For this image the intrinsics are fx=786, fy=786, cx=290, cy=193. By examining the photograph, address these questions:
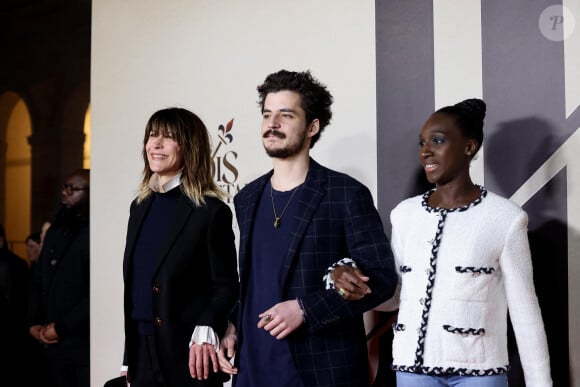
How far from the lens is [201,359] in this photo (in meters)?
2.54

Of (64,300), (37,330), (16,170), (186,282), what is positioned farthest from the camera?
(16,170)

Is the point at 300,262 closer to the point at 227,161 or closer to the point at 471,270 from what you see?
the point at 471,270

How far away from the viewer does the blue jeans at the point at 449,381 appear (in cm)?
233

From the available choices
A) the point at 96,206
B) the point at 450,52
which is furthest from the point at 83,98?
the point at 450,52

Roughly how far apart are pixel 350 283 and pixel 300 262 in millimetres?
205

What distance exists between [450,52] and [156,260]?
1.50m

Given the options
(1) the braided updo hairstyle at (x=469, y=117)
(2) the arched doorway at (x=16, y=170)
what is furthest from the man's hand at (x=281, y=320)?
(2) the arched doorway at (x=16, y=170)

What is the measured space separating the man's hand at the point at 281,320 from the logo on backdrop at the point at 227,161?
1602 mm

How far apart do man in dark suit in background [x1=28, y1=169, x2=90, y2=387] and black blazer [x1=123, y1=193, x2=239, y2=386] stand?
1394mm

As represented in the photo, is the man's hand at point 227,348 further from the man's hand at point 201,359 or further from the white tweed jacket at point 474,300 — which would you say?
the white tweed jacket at point 474,300

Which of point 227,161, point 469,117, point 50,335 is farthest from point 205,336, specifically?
point 50,335

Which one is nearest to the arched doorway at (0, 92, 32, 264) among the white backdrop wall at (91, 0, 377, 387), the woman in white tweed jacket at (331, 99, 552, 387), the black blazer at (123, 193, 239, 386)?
the white backdrop wall at (91, 0, 377, 387)

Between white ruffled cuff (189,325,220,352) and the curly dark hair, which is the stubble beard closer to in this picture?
the curly dark hair

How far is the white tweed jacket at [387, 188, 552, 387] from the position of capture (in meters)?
2.36
